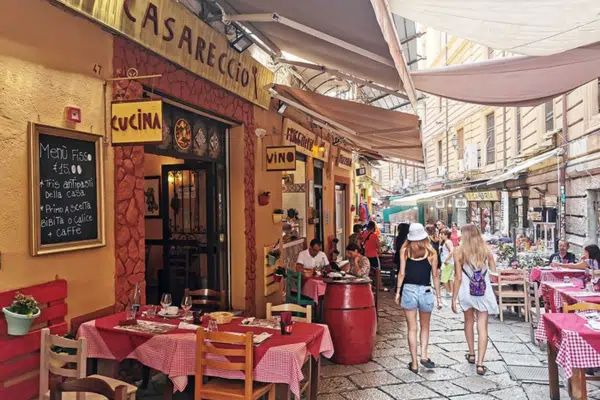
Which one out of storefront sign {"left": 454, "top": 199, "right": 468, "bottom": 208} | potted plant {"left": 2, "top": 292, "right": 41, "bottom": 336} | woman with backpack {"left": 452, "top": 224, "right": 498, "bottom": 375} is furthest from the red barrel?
storefront sign {"left": 454, "top": 199, "right": 468, "bottom": 208}

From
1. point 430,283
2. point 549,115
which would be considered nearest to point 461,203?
point 549,115

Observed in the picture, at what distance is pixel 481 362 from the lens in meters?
5.58

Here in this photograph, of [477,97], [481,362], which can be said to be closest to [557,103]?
[477,97]

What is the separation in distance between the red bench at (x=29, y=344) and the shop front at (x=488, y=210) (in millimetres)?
14555

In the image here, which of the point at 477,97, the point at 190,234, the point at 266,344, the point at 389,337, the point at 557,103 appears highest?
the point at 557,103

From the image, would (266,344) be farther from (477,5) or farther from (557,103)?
(557,103)

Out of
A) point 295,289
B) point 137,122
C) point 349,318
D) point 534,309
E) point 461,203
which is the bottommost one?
point 534,309

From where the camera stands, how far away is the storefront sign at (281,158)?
734cm

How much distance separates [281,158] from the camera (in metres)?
7.37

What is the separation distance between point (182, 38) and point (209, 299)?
284 centimetres

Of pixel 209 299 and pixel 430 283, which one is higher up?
pixel 430 283

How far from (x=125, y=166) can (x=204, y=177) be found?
7.76 ft

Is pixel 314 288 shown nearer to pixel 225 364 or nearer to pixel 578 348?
pixel 225 364

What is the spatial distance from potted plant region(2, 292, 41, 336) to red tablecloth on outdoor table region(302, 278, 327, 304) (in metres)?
4.01
